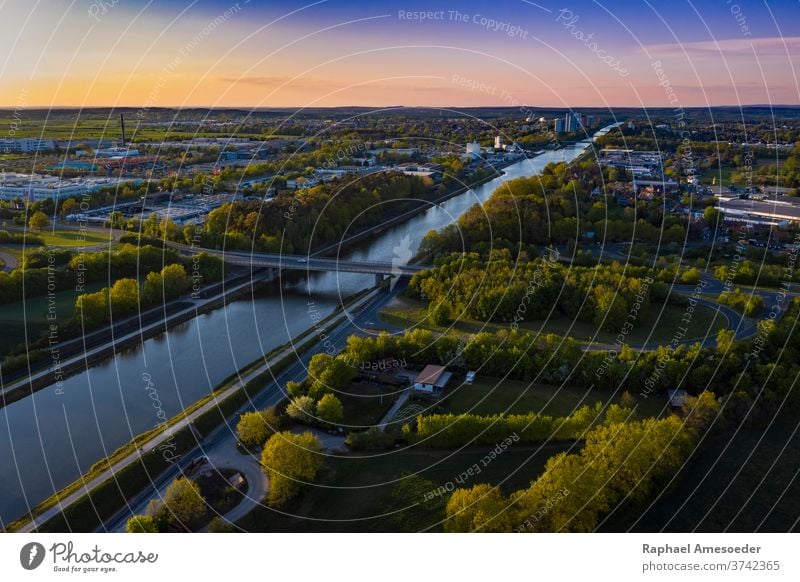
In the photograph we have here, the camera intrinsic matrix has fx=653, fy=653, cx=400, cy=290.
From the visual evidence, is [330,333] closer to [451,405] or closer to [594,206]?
[451,405]

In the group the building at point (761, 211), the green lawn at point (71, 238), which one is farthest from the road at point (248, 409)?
the building at point (761, 211)

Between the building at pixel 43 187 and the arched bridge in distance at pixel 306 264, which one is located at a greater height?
the building at pixel 43 187

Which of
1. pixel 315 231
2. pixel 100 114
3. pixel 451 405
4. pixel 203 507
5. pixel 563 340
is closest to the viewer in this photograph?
pixel 203 507

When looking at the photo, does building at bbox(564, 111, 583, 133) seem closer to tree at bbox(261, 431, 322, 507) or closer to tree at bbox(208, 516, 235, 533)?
tree at bbox(261, 431, 322, 507)

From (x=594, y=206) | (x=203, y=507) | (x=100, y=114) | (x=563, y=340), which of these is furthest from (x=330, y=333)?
(x=100, y=114)

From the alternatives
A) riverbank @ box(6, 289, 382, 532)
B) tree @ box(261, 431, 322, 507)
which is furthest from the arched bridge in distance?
tree @ box(261, 431, 322, 507)

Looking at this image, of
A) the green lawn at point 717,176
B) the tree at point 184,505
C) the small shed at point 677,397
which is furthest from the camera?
the green lawn at point 717,176

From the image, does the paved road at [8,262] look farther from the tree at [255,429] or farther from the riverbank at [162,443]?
the tree at [255,429]
